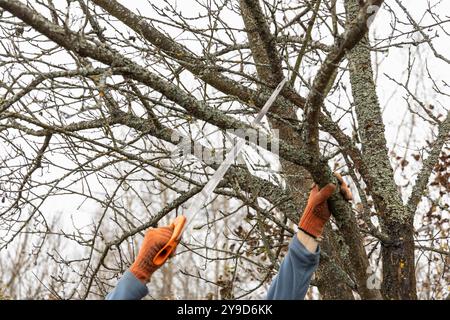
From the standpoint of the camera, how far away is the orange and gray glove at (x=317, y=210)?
3125 mm

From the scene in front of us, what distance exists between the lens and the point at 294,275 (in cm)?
287

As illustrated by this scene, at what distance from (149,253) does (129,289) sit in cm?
20

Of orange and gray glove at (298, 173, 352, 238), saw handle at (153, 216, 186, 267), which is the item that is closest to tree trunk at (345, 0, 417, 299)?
orange and gray glove at (298, 173, 352, 238)

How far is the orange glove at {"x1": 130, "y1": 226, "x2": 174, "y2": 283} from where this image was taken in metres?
2.90

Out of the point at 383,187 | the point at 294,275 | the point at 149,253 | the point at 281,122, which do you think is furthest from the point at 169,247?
the point at 281,122

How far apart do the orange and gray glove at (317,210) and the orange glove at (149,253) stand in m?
0.67

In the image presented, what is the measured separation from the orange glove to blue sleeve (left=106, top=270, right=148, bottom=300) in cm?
3

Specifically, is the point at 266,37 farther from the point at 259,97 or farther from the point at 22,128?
the point at 22,128

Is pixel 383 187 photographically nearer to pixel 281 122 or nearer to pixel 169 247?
pixel 281 122

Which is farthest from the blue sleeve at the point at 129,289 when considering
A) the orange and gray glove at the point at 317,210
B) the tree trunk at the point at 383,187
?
the tree trunk at the point at 383,187
